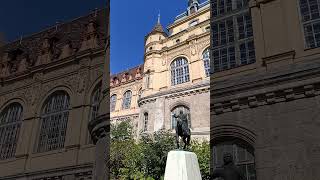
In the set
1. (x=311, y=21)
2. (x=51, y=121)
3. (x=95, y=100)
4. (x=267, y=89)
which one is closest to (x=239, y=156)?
(x=267, y=89)

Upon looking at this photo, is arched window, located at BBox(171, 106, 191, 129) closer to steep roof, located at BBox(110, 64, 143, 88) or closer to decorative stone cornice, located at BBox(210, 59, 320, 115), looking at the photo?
steep roof, located at BBox(110, 64, 143, 88)

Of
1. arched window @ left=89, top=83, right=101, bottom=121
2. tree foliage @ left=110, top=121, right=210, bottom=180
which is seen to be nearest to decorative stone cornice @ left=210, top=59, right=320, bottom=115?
tree foliage @ left=110, top=121, right=210, bottom=180

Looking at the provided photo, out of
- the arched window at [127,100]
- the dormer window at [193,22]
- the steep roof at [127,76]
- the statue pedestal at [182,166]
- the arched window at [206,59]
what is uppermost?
the dormer window at [193,22]

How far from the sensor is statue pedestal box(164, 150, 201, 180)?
441cm

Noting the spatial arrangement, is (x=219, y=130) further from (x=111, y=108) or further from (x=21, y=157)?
(x=21, y=157)

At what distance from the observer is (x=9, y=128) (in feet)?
35.5

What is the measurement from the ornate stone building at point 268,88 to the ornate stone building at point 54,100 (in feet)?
9.97

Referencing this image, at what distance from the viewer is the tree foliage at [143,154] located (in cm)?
488

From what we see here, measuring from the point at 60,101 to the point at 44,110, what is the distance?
55cm

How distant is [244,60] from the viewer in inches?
255

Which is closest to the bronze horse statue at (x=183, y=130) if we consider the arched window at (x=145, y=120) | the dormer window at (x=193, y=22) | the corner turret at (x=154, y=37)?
the arched window at (x=145, y=120)

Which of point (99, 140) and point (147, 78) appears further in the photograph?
point (99, 140)

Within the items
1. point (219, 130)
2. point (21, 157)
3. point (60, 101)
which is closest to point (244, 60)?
point (219, 130)

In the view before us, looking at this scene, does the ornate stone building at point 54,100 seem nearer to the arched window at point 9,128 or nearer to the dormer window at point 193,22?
the arched window at point 9,128
